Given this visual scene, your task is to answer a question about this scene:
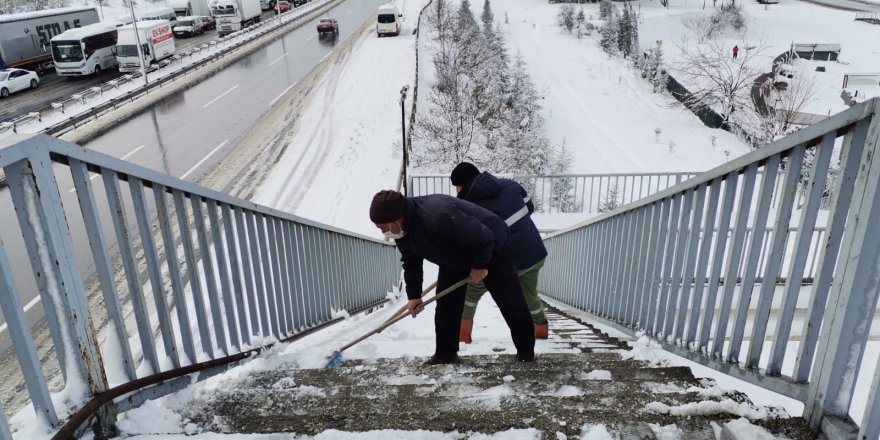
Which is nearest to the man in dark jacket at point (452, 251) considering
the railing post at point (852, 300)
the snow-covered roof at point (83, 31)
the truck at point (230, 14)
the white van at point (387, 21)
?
the railing post at point (852, 300)

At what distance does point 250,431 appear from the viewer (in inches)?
108

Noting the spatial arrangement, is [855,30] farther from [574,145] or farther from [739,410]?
[739,410]

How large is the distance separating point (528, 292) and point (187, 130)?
21.2 meters

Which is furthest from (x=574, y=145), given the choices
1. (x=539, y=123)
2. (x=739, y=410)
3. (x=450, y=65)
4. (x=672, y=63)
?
(x=739, y=410)

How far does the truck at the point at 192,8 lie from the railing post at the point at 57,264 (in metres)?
47.3

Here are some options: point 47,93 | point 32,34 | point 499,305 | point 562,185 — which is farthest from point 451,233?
point 32,34

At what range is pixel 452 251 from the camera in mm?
3943

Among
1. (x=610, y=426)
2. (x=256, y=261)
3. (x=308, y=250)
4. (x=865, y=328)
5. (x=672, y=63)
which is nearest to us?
(x=865, y=328)

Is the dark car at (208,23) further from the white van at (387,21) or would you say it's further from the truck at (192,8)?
the white van at (387,21)

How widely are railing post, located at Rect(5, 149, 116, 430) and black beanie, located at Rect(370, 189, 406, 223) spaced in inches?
64.2

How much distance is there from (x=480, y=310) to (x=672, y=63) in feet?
133

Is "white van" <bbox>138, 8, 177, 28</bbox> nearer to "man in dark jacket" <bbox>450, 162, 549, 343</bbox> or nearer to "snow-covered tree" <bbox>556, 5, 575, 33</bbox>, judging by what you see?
"snow-covered tree" <bbox>556, 5, 575, 33</bbox>

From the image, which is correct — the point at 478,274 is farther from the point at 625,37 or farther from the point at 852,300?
the point at 625,37

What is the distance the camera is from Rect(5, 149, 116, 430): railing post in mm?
2268
